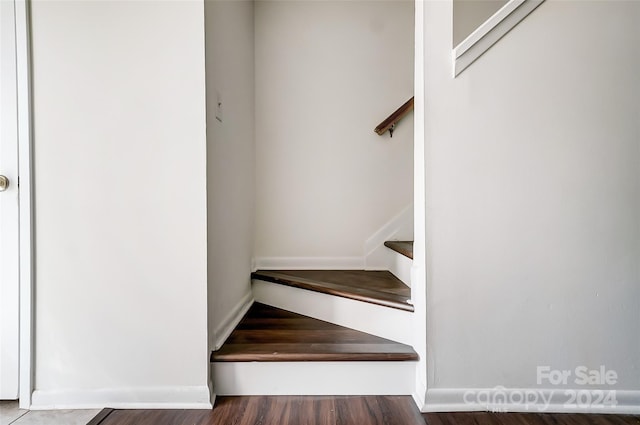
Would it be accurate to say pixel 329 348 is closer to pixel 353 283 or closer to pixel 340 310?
pixel 340 310

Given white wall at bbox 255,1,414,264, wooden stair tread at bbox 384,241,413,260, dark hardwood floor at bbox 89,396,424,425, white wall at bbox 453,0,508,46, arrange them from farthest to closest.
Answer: white wall at bbox 255,1,414,264
white wall at bbox 453,0,508,46
wooden stair tread at bbox 384,241,413,260
dark hardwood floor at bbox 89,396,424,425

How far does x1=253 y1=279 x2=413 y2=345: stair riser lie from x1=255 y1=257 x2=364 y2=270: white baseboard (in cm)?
20

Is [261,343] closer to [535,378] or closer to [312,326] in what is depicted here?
[312,326]

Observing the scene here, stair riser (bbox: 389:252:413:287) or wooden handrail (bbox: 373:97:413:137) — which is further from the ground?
wooden handrail (bbox: 373:97:413:137)

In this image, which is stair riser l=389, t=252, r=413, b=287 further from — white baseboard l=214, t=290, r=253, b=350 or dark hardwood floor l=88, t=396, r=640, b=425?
white baseboard l=214, t=290, r=253, b=350

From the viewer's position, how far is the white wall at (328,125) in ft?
6.61

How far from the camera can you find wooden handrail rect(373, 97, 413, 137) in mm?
1913

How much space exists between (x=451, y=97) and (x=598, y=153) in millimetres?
602

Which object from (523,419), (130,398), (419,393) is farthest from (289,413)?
(523,419)

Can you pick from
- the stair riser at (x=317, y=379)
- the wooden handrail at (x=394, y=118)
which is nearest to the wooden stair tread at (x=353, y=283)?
the stair riser at (x=317, y=379)

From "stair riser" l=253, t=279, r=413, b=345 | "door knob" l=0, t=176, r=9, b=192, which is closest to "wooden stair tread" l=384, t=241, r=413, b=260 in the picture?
"stair riser" l=253, t=279, r=413, b=345

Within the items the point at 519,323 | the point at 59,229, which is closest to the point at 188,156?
the point at 59,229

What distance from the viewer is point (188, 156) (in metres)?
1.17

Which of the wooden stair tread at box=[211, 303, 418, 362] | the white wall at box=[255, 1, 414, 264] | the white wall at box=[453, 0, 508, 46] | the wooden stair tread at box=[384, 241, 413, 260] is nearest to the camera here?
the wooden stair tread at box=[211, 303, 418, 362]
